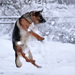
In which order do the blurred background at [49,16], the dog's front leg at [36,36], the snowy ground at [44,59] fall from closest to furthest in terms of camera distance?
the dog's front leg at [36,36], the snowy ground at [44,59], the blurred background at [49,16]

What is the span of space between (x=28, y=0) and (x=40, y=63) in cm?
68

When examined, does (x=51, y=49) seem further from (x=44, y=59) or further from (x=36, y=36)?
(x=36, y=36)

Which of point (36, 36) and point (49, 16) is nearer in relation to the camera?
point (36, 36)

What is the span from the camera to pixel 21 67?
970mm

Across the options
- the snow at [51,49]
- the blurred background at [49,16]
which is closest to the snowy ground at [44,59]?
the snow at [51,49]

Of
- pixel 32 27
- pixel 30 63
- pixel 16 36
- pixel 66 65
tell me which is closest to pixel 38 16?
pixel 32 27

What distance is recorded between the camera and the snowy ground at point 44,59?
0.95 meters

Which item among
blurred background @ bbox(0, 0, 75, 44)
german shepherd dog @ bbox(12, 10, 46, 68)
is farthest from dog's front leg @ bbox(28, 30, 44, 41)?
blurred background @ bbox(0, 0, 75, 44)

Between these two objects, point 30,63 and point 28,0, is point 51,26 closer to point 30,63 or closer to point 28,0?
point 28,0

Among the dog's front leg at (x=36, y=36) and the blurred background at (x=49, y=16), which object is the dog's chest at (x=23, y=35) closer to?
the dog's front leg at (x=36, y=36)

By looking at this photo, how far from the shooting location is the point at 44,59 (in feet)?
3.51

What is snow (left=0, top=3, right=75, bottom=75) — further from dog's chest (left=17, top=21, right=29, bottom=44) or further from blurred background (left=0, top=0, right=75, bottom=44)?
dog's chest (left=17, top=21, right=29, bottom=44)

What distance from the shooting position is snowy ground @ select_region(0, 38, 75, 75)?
95cm

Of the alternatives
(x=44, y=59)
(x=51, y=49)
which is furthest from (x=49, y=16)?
(x=44, y=59)
